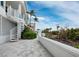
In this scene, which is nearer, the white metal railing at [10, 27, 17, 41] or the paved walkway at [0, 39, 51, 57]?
the paved walkway at [0, 39, 51, 57]

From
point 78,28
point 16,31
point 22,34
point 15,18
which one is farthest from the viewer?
point 22,34

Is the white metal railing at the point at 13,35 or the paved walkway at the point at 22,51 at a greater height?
the white metal railing at the point at 13,35

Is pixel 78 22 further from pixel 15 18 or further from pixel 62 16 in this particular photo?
pixel 15 18

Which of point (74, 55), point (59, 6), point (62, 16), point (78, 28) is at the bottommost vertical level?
point (74, 55)

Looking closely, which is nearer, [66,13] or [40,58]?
[40,58]

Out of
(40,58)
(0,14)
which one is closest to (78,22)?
(40,58)

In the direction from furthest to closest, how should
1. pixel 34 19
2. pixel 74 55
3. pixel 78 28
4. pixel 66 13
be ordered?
pixel 34 19, pixel 66 13, pixel 78 28, pixel 74 55

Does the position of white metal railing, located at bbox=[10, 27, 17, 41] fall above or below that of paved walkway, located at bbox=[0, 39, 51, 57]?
above

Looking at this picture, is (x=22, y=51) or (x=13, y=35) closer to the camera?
(x=22, y=51)

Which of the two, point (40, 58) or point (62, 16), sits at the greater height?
point (62, 16)

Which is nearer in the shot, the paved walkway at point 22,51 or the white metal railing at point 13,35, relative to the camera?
the paved walkway at point 22,51

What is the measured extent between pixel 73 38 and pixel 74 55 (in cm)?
611

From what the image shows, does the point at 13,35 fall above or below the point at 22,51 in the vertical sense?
Answer: above

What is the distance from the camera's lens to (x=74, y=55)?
4.61 metres
